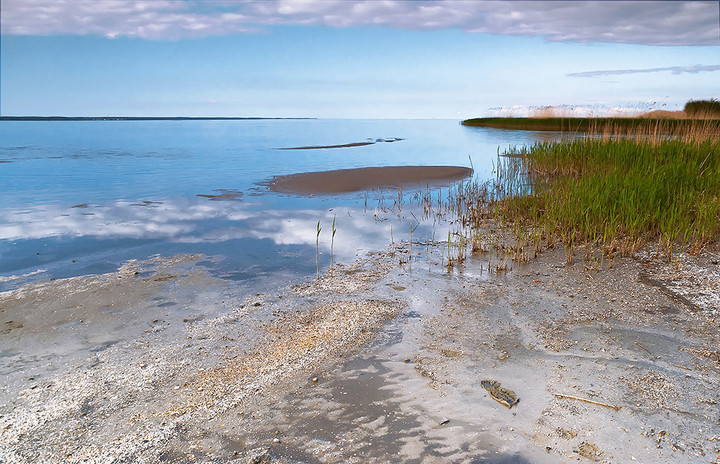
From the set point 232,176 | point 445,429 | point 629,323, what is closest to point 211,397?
point 445,429

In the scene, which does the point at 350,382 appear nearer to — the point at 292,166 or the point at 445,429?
the point at 445,429

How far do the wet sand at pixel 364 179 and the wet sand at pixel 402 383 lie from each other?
374 inches

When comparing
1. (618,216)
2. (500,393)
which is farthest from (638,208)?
(500,393)

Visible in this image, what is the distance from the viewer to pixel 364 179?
16.7m

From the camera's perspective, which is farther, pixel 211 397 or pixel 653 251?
pixel 653 251

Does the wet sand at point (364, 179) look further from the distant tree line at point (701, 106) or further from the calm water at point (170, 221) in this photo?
the distant tree line at point (701, 106)

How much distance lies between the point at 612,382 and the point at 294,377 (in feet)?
8.60

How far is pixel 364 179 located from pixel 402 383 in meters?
13.3

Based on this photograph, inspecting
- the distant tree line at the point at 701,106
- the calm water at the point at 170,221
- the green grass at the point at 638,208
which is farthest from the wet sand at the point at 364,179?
the distant tree line at the point at 701,106

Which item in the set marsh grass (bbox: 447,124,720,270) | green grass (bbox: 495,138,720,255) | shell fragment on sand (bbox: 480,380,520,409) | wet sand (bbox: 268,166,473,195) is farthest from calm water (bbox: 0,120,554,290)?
shell fragment on sand (bbox: 480,380,520,409)

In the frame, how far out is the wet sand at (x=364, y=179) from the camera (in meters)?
15.1

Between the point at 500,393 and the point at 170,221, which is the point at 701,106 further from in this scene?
the point at 500,393

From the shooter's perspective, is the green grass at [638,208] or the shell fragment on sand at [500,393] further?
the green grass at [638,208]

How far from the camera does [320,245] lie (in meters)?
8.37
